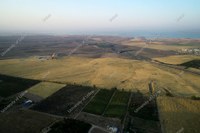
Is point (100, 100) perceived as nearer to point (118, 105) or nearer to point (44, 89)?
point (118, 105)

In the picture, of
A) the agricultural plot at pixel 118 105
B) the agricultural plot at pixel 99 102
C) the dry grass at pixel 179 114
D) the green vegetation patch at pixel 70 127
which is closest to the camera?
the green vegetation patch at pixel 70 127

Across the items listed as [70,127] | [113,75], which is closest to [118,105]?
[70,127]

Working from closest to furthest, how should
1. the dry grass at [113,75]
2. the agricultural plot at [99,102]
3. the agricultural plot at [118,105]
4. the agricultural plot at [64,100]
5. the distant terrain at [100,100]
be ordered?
the distant terrain at [100,100] < the agricultural plot at [118,105] < the agricultural plot at [99,102] < the agricultural plot at [64,100] < the dry grass at [113,75]

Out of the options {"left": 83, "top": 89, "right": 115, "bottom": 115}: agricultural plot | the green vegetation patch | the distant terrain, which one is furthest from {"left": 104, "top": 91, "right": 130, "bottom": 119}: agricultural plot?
the green vegetation patch

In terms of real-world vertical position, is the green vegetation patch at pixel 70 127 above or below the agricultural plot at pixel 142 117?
above

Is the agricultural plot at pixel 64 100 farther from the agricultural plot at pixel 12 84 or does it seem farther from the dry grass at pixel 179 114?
the dry grass at pixel 179 114

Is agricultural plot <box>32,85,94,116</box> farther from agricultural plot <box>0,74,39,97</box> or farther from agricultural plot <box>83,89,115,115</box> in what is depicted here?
agricultural plot <box>0,74,39,97</box>

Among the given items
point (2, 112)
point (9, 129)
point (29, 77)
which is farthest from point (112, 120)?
point (29, 77)

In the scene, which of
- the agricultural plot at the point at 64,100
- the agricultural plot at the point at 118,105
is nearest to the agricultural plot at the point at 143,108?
the agricultural plot at the point at 118,105
